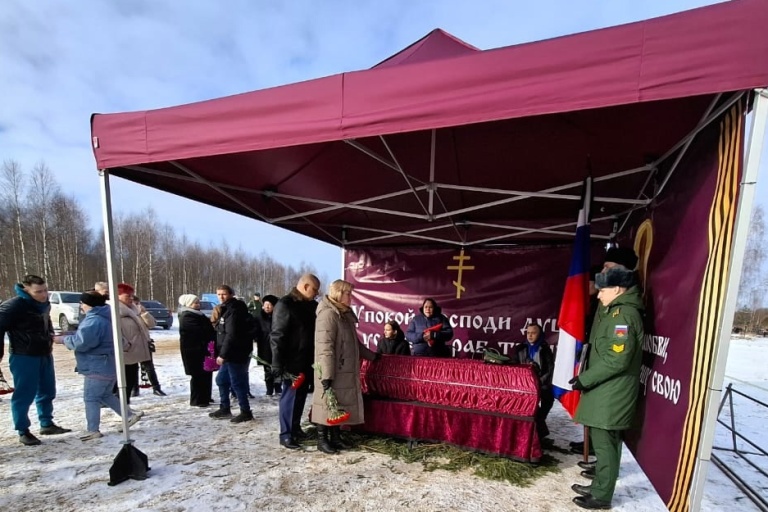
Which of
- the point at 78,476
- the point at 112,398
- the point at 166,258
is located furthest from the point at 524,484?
the point at 166,258

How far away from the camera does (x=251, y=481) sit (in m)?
3.00

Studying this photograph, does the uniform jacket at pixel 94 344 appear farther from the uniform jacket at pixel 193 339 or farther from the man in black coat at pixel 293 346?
the man in black coat at pixel 293 346

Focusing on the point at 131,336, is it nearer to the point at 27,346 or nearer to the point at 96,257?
the point at 27,346

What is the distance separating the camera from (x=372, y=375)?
12.7 ft

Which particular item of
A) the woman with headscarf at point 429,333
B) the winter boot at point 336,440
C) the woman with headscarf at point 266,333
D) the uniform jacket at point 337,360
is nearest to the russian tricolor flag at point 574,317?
the uniform jacket at point 337,360

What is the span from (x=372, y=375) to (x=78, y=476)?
8.52 feet

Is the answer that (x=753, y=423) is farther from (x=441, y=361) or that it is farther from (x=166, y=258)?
(x=166, y=258)

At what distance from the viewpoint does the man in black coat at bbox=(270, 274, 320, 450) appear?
3590mm

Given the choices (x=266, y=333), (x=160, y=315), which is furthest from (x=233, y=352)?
(x=160, y=315)

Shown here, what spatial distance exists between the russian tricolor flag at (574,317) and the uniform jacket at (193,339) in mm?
4379

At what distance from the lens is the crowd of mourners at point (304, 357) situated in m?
→ 2.47

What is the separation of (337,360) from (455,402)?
1194 mm

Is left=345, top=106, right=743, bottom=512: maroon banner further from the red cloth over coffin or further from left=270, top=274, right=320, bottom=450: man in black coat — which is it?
left=270, top=274, right=320, bottom=450: man in black coat

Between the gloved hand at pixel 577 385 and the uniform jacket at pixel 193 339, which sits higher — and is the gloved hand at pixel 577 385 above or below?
above
